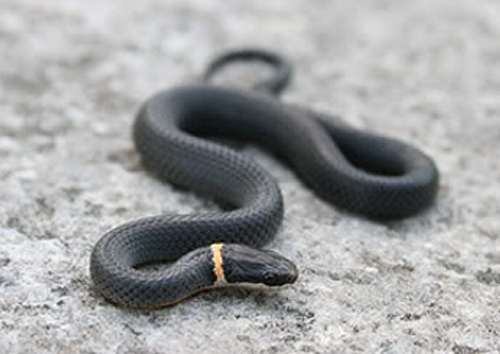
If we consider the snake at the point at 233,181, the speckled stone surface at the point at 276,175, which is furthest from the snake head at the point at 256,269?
the speckled stone surface at the point at 276,175

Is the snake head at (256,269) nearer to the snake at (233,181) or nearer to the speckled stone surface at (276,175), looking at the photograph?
the snake at (233,181)

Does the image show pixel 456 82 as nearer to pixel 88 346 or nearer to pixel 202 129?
pixel 202 129

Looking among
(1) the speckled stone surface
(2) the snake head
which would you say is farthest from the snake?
(1) the speckled stone surface

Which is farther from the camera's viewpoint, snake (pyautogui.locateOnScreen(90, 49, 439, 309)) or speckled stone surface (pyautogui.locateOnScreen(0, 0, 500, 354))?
snake (pyautogui.locateOnScreen(90, 49, 439, 309))

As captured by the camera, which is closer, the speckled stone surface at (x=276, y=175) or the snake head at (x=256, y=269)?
the speckled stone surface at (x=276, y=175)

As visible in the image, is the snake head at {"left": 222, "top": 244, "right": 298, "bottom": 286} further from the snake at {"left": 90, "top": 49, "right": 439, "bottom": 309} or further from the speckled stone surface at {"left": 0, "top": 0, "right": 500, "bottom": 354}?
the speckled stone surface at {"left": 0, "top": 0, "right": 500, "bottom": 354}

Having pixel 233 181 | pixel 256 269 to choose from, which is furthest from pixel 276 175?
pixel 256 269
